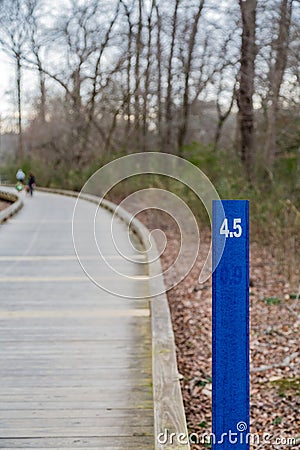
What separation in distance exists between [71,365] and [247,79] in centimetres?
1015

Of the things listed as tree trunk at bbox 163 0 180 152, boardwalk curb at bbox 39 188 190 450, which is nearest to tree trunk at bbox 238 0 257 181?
boardwalk curb at bbox 39 188 190 450

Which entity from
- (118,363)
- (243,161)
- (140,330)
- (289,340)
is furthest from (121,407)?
(243,161)

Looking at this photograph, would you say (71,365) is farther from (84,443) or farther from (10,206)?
(10,206)

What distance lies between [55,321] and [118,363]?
148cm

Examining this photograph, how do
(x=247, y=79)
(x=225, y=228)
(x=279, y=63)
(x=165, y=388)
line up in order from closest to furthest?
(x=225, y=228), (x=165, y=388), (x=279, y=63), (x=247, y=79)

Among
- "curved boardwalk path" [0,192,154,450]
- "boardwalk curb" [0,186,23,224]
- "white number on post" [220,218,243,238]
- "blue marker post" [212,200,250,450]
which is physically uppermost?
"boardwalk curb" [0,186,23,224]

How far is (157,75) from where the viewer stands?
27.4 m

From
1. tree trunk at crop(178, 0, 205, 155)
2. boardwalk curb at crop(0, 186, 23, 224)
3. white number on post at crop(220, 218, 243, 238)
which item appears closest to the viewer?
white number on post at crop(220, 218, 243, 238)

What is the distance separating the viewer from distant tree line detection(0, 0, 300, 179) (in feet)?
44.8

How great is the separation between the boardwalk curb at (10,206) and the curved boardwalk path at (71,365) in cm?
828

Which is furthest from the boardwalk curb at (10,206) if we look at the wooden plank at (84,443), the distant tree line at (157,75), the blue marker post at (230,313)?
the blue marker post at (230,313)

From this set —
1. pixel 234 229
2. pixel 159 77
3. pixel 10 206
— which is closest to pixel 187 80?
pixel 159 77

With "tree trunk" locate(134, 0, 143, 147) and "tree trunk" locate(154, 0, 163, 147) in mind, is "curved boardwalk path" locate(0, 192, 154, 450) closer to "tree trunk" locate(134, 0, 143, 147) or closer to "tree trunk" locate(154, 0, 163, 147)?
"tree trunk" locate(154, 0, 163, 147)

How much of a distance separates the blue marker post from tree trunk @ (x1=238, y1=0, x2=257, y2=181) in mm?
11614
